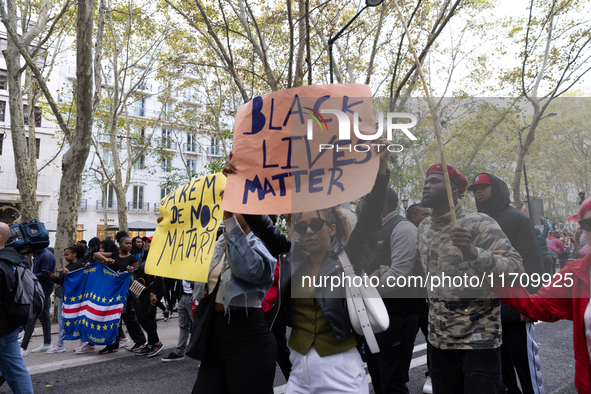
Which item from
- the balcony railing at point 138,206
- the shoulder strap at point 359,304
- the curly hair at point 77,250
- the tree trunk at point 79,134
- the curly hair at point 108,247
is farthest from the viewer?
the balcony railing at point 138,206

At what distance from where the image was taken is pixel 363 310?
212 cm

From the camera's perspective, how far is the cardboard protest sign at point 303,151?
2021mm

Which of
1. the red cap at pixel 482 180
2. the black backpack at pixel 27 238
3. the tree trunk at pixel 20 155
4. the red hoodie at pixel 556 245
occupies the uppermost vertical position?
the tree trunk at pixel 20 155

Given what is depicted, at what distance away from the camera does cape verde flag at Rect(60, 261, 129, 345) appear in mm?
5789

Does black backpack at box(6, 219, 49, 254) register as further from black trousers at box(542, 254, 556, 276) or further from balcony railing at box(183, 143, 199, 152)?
balcony railing at box(183, 143, 199, 152)

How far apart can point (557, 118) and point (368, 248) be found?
3.85 ft

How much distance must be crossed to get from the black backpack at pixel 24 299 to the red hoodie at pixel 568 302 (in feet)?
12.2

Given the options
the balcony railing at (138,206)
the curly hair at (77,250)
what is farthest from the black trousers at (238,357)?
the balcony railing at (138,206)

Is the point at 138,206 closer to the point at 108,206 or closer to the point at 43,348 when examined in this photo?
the point at 108,206

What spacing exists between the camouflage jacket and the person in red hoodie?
15 cm

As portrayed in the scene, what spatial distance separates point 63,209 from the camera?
Result: 8.59m

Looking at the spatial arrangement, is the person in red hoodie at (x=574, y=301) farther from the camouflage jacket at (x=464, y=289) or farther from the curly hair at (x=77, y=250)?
the curly hair at (x=77, y=250)

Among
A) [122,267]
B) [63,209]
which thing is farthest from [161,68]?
[122,267]

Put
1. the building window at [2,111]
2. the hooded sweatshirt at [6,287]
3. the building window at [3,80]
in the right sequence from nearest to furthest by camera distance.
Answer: the hooded sweatshirt at [6,287] < the building window at [3,80] < the building window at [2,111]
